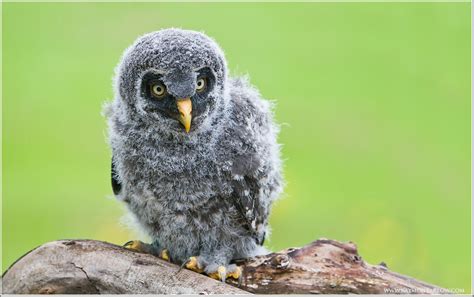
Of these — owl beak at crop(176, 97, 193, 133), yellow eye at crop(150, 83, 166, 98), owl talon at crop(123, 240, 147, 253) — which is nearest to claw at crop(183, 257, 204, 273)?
owl talon at crop(123, 240, 147, 253)

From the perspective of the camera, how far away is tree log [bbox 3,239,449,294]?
3.40 m

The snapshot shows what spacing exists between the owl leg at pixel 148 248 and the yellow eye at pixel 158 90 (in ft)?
2.91

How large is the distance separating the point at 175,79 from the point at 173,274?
99cm

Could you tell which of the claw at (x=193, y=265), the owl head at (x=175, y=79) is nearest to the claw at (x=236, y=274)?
the claw at (x=193, y=265)

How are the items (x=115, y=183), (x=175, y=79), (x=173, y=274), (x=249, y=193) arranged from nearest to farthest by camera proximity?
(x=175, y=79)
(x=173, y=274)
(x=249, y=193)
(x=115, y=183)

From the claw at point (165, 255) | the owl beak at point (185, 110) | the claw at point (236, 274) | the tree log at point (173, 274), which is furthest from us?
the claw at point (165, 255)

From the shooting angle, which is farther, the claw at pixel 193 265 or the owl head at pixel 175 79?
the claw at pixel 193 265

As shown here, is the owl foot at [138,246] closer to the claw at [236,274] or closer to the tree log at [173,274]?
the tree log at [173,274]

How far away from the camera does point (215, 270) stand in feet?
11.5

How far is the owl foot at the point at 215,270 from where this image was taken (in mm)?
3484

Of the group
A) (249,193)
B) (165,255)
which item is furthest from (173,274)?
(249,193)

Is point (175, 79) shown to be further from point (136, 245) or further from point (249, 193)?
point (136, 245)

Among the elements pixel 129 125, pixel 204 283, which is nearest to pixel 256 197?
pixel 204 283

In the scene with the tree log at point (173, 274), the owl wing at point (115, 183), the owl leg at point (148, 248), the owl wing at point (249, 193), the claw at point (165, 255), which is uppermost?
the owl wing at point (115, 183)
